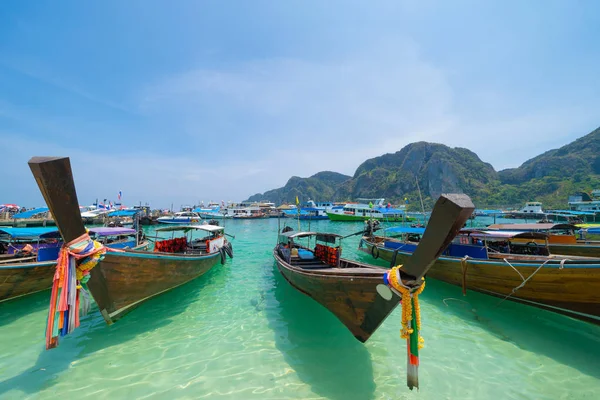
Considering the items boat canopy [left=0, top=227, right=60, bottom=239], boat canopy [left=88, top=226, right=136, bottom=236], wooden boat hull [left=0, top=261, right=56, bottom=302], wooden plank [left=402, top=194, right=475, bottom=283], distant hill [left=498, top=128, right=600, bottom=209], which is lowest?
wooden boat hull [left=0, top=261, right=56, bottom=302]

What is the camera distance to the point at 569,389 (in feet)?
14.9

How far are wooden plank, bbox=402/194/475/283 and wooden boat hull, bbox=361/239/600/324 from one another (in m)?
6.19

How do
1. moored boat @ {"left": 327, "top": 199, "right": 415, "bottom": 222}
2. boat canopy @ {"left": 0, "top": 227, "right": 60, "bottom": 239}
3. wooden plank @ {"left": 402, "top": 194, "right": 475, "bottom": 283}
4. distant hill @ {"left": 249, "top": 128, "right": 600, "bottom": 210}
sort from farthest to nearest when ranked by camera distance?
1. distant hill @ {"left": 249, "top": 128, "right": 600, "bottom": 210}
2. moored boat @ {"left": 327, "top": 199, "right": 415, "bottom": 222}
3. boat canopy @ {"left": 0, "top": 227, "right": 60, "bottom": 239}
4. wooden plank @ {"left": 402, "top": 194, "right": 475, "bottom": 283}

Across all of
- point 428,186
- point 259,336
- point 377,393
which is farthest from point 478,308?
point 428,186

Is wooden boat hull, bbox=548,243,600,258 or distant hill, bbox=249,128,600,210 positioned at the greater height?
distant hill, bbox=249,128,600,210

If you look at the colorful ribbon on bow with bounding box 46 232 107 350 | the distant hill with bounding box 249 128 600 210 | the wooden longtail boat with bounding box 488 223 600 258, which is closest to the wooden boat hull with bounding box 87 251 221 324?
the colorful ribbon on bow with bounding box 46 232 107 350

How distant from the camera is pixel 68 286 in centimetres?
413

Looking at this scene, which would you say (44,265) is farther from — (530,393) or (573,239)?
A: (573,239)

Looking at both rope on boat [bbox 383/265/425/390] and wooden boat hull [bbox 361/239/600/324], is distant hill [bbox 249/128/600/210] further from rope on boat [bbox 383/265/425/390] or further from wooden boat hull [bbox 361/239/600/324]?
rope on boat [bbox 383/265/425/390]

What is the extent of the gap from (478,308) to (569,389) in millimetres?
3682

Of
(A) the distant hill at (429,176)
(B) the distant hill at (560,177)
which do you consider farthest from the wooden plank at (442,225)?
(A) the distant hill at (429,176)

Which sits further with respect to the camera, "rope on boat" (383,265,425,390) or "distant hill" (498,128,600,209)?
"distant hill" (498,128,600,209)

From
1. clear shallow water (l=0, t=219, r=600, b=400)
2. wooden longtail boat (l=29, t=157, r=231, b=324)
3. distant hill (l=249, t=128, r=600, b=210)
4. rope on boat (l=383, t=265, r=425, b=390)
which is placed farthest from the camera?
distant hill (l=249, t=128, r=600, b=210)

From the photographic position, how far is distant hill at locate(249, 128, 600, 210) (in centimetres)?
8669
